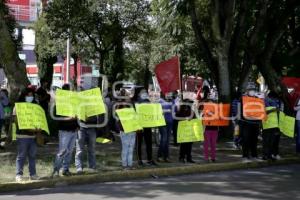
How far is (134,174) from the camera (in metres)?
11.5

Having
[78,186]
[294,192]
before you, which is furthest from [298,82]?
[78,186]

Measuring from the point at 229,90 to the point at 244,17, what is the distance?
7.51 feet

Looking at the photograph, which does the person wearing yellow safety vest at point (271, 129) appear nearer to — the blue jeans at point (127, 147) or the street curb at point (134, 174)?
the street curb at point (134, 174)

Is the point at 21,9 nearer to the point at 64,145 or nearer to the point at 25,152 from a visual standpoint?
the point at 64,145

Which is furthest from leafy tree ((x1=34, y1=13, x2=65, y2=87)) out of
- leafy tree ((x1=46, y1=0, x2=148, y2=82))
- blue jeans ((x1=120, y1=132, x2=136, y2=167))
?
blue jeans ((x1=120, y1=132, x2=136, y2=167))

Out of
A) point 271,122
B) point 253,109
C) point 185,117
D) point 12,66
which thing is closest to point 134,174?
point 185,117

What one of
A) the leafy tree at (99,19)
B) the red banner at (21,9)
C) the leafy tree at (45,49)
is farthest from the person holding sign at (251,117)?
the red banner at (21,9)

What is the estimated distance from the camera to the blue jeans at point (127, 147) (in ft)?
38.3

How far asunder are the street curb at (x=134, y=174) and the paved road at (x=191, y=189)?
0.23 meters

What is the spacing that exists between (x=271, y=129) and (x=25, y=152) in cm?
622

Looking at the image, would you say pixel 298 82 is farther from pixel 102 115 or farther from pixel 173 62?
pixel 102 115

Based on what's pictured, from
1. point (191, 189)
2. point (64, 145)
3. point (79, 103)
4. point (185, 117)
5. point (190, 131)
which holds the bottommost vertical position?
point (191, 189)

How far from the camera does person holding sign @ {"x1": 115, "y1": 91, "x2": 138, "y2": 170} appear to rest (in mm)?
11625

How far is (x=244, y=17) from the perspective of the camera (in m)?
17.3
